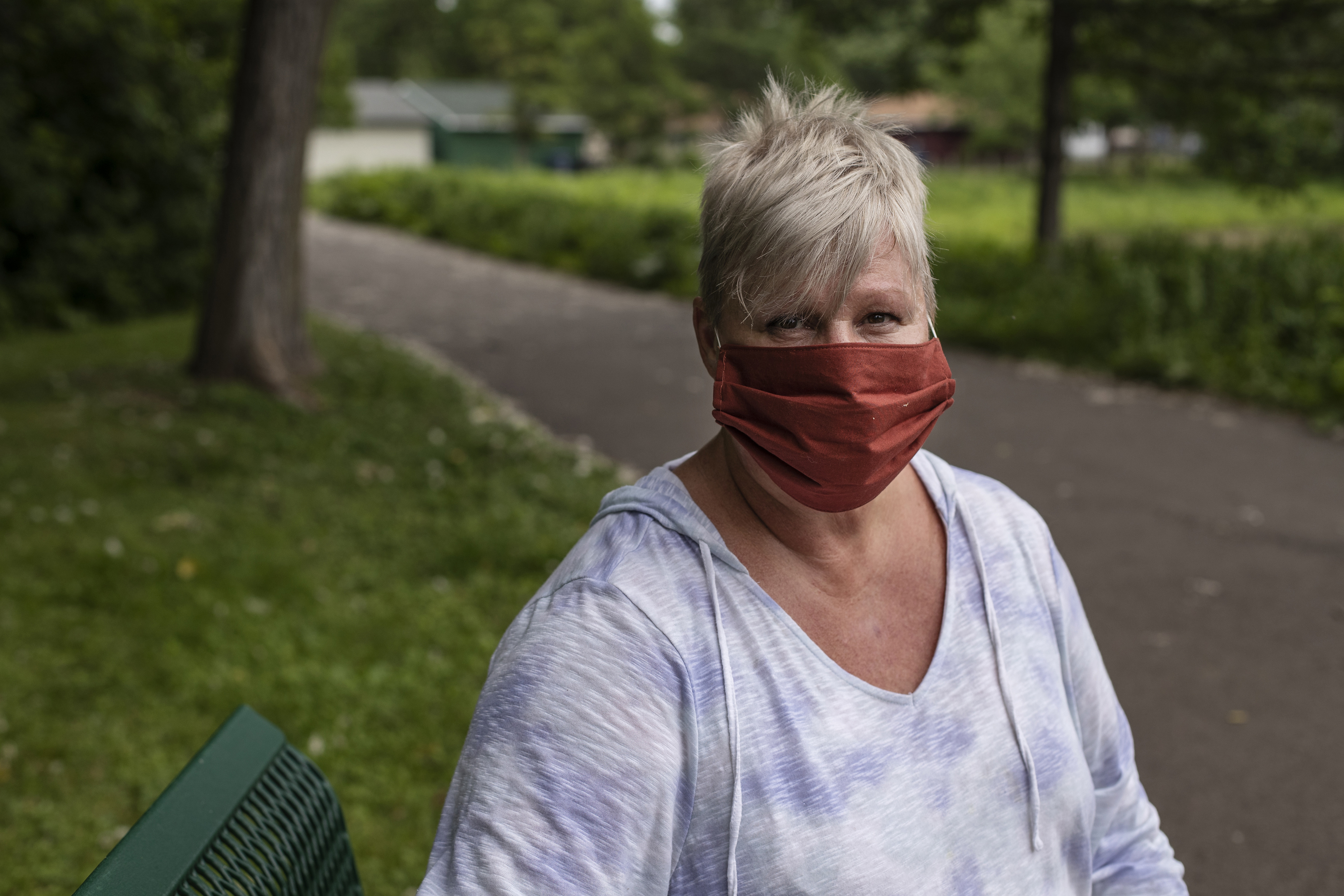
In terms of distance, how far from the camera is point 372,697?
4.44 m

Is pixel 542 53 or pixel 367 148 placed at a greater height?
pixel 542 53

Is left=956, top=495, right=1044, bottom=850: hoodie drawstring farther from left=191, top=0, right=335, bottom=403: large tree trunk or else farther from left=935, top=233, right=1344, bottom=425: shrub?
left=935, top=233, right=1344, bottom=425: shrub

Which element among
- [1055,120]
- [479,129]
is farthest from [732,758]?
[479,129]

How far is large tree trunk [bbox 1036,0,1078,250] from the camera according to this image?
41.1 ft

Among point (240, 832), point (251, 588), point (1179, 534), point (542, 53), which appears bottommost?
point (1179, 534)

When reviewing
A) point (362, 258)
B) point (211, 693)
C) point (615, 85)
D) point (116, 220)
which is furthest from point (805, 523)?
point (615, 85)

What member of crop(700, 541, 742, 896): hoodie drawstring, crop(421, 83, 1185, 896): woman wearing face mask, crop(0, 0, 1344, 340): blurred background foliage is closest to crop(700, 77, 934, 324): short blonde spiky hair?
crop(421, 83, 1185, 896): woman wearing face mask

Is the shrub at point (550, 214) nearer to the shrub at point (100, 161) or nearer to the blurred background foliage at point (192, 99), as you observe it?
the blurred background foliage at point (192, 99)

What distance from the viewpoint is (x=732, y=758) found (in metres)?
1.44

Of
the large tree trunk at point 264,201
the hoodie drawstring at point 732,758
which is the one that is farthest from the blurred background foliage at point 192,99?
the hoodie drawstring at point 732,758

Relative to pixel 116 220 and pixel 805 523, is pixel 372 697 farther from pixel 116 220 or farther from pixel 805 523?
pixel 116 220

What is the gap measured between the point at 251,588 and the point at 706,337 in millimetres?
4232

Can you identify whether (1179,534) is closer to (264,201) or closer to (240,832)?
(240,832)

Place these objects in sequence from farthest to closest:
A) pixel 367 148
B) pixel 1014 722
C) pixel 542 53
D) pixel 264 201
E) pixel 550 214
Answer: pixel 542 53, pixel 367 148, pixel 550 214, pixel 264 201, pixel 1014 722
